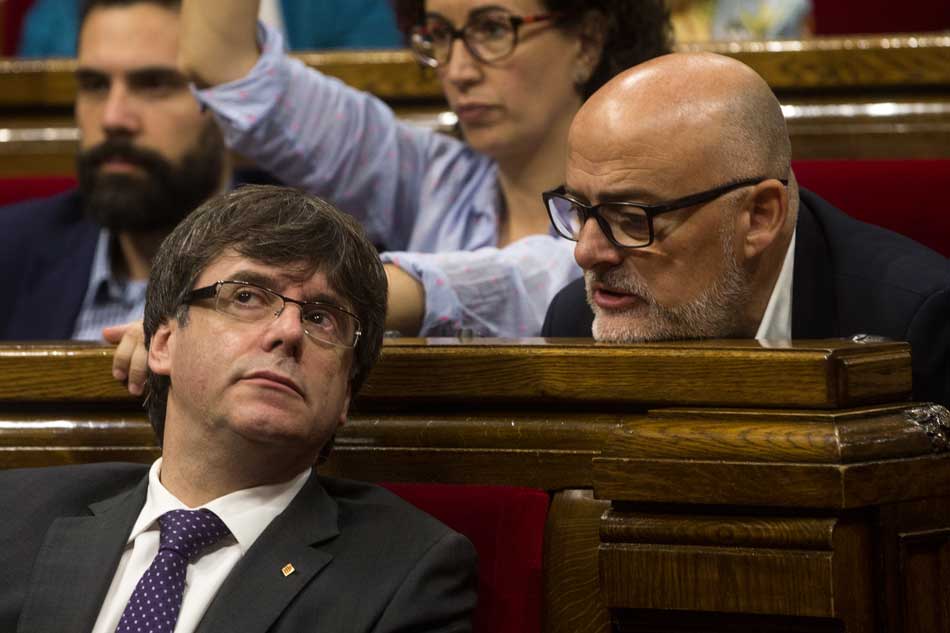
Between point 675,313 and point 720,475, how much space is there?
1.35 feet

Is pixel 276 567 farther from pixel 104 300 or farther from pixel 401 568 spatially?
pixel 104 300

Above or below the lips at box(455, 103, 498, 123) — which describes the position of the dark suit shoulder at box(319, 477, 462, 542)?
below

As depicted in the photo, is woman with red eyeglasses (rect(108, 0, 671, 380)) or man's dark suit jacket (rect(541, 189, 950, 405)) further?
woman with red eyeglasses (rect(108, 0, 671, 380))

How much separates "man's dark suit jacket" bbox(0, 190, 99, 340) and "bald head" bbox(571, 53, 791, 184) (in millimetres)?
1113

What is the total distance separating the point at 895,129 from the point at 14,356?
1.35m

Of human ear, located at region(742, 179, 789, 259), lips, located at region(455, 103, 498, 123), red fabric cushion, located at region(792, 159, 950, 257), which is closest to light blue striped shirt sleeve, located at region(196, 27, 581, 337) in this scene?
lips, located at region(455, 103, 498, 123)

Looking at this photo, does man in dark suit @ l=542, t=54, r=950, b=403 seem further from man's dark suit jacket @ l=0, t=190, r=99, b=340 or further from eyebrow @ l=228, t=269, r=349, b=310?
man's dark suit jacket @ l=0, t=190, r=99, b=340

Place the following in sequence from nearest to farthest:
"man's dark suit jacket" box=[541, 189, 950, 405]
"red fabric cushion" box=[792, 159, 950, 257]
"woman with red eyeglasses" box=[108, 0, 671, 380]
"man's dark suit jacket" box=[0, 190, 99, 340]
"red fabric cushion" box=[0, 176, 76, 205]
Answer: "man's dark suit jacket" box=[541, 189, 950, 405] → "red fabric cushion" box=[792, 159, 950, 257] → "woman with red eyeglasses" box=[108, 0, 671, 380] → "man's dark suit jacket" box=[0, 190, 99, 340] → "red fabric cushion" box=[0, 176, 76, 205]

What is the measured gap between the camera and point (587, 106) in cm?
147

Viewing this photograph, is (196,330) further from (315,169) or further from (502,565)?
(315,169)

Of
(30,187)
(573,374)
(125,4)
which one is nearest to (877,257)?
(573,374)

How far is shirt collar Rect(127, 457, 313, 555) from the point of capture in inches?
47.1

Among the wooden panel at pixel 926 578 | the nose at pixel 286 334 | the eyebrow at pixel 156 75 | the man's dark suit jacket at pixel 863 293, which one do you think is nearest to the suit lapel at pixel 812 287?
the man's dark suit jacket at pixel 863 293

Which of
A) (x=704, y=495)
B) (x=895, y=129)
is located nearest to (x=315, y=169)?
(x=895, y=129)
